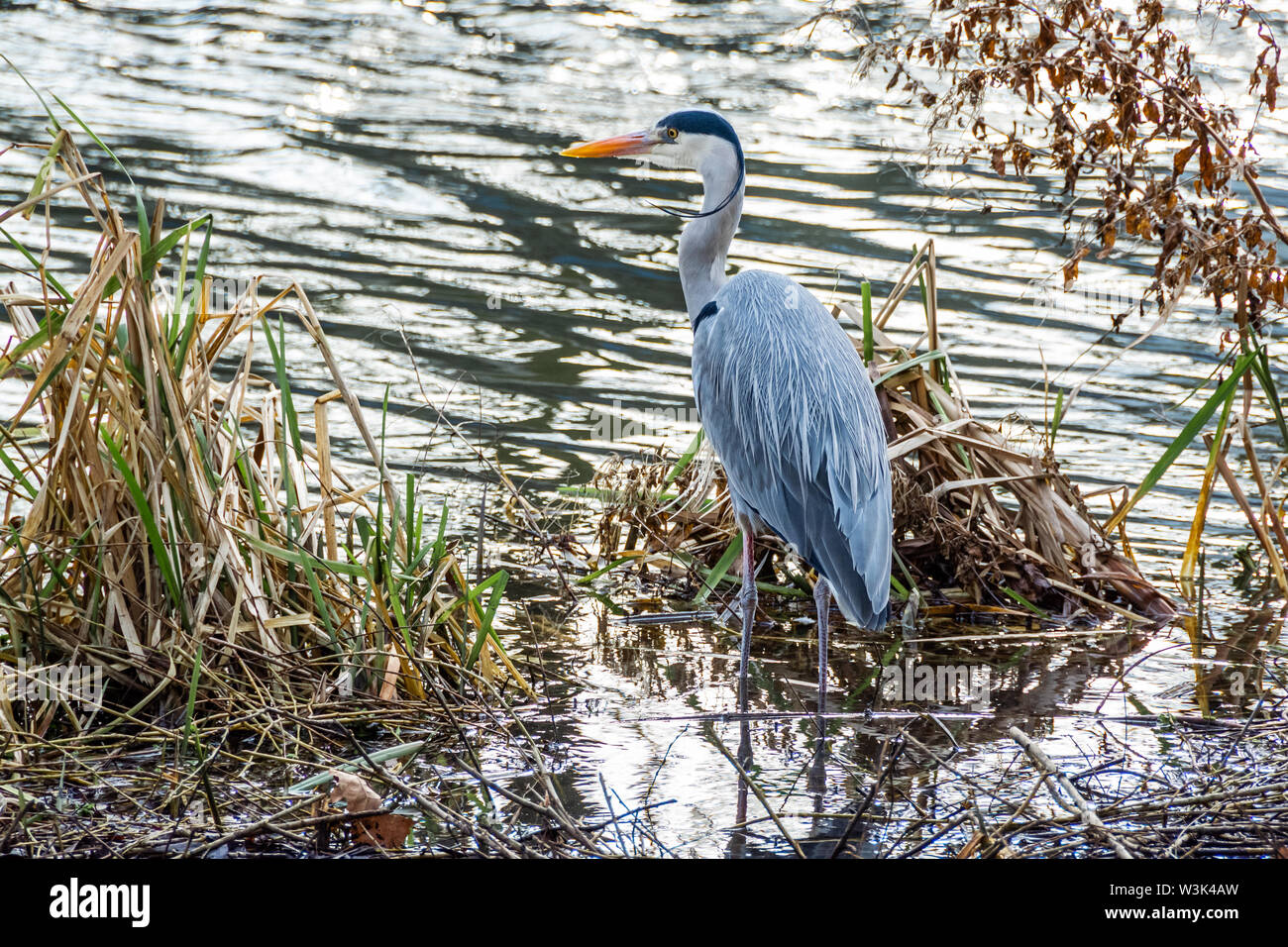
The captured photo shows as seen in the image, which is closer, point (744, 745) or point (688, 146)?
point (744, 745)

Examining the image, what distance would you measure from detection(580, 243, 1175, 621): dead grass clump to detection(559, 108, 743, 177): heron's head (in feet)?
2.60

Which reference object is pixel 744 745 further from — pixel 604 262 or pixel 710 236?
pixel 604 262

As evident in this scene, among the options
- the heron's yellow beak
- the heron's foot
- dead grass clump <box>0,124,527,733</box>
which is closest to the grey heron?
the heron's foot

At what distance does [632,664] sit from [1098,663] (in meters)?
1.61

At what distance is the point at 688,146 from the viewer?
5.72m

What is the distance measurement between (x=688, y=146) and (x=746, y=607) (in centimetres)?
192

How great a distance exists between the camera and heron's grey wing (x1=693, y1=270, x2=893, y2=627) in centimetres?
462

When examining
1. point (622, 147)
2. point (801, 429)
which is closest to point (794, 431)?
point (801, 429)

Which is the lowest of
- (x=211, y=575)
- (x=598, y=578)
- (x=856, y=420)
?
(x=598, y=578)

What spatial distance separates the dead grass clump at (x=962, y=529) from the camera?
5629 millimetres

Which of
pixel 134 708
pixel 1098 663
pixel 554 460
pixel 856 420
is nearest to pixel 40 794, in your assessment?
pixel 134 708
